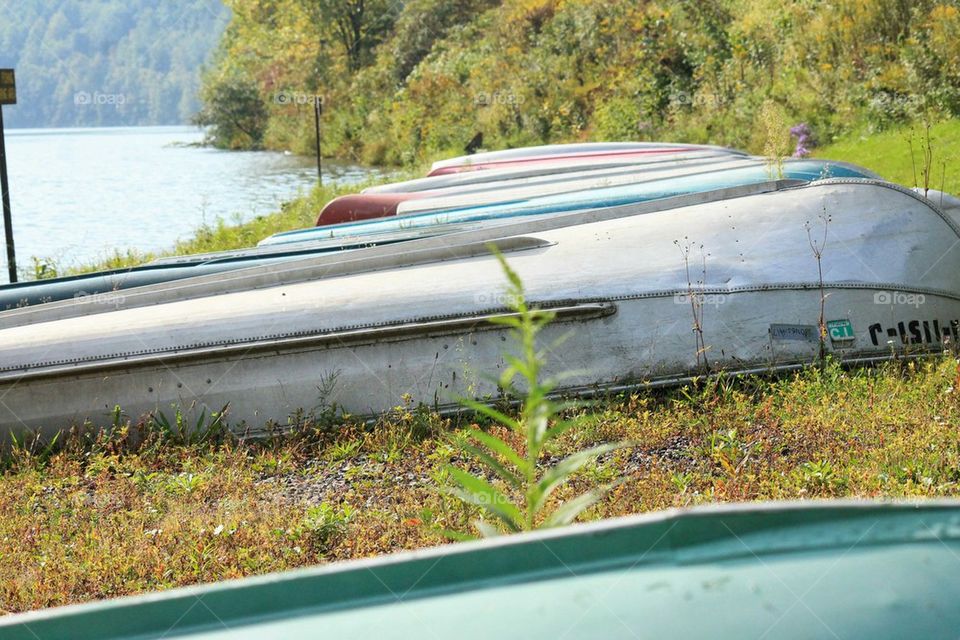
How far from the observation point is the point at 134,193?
60.3 feet

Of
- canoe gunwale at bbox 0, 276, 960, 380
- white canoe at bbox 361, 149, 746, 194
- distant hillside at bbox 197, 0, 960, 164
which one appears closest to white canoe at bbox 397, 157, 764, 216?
white canoe at bbox 361, 149, 746, 194

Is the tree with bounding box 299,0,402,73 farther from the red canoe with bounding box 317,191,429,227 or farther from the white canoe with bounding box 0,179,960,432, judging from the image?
the white canoe with bounding box 0,179,960,432

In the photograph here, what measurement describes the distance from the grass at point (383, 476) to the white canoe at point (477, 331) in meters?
0.19

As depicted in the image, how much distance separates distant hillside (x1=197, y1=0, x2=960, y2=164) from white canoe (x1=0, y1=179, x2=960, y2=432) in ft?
4.15

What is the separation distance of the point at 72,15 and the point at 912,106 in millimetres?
115035

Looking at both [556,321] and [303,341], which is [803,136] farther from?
[303,341]

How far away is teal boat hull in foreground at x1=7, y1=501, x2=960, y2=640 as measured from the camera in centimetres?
123

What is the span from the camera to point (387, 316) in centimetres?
507

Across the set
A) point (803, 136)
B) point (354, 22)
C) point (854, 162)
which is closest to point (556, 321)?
point (854, 162)

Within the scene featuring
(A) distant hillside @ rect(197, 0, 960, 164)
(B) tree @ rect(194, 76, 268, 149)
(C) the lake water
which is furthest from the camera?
(B) tree @ rect(194, 76, 268, 149)

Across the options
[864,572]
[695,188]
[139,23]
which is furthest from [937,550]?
[139,23]

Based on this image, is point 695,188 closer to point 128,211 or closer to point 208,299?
point 208,299

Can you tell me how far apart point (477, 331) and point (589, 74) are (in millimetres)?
16294

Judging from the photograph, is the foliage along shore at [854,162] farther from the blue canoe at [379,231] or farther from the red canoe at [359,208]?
the blue canoe at [379,231]
